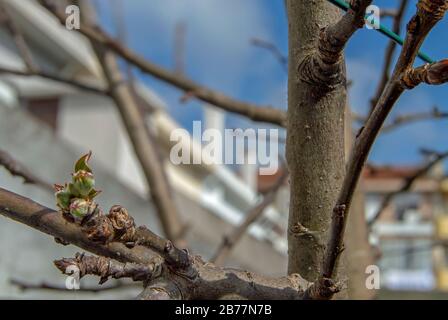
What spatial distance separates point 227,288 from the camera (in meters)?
0.40

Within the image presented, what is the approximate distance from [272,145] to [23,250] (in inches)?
38.2

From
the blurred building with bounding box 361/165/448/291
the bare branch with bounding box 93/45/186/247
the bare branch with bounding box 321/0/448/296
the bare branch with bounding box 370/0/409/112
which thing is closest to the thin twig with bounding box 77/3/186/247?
the bare branch with bounding box 93/45/186/247

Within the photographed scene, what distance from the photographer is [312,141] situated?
1.48 ft

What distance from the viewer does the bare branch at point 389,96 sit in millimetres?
307

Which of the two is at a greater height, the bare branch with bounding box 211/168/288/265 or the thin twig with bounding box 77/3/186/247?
the thin twig with bounding box 77/3/186/247

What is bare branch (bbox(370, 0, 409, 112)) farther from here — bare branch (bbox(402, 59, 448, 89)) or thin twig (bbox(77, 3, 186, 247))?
bare branch (bbox(402, 59, 448, 89))

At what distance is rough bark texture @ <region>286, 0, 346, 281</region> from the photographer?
45 centimetres

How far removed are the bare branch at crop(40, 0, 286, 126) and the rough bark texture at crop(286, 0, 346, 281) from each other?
448 mm

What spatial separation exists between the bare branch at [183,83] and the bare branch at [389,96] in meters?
0.56

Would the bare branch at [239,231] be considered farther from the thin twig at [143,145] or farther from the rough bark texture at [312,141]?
the rough bark texture at [312,141]

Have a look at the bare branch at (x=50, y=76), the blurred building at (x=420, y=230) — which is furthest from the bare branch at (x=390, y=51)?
the blurred building at (x=420, y=230)

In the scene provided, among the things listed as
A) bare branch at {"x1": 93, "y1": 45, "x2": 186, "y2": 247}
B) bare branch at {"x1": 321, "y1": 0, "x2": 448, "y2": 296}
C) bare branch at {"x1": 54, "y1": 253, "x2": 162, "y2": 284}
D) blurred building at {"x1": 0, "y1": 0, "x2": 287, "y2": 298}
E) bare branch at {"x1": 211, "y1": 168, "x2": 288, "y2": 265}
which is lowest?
bare branch at {"x1": 54, "y1": 253, "x2": 162, "y2": 284}

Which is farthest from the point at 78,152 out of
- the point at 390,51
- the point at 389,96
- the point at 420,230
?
the point at 420,230

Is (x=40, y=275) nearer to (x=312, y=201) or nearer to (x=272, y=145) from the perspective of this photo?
(x=272, y=145)
